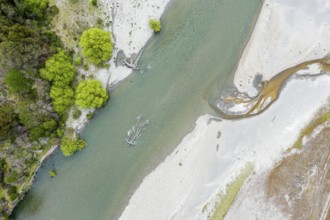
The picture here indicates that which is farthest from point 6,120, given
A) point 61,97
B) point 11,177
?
point 11,177

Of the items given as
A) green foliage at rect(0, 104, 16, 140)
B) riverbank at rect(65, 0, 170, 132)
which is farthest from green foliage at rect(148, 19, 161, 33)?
green foliage at rect(0, 104, 16, 140)

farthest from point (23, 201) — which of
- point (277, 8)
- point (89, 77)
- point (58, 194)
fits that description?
point (277, 8)

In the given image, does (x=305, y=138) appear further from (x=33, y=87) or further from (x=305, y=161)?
(x=33, y=87)

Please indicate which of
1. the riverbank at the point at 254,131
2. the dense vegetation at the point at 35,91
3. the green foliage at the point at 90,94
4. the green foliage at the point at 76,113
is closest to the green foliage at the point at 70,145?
the dense vegetation at the point at 35,91

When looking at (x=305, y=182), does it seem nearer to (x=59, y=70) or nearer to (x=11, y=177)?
(x=59, y=70)

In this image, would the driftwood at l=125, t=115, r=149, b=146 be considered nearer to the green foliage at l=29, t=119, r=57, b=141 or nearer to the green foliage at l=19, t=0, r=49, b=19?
the green foliage at l=29, t=119, r=57, b=141

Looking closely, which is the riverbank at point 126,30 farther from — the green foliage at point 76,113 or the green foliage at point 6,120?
the green foliage at point 6,120
